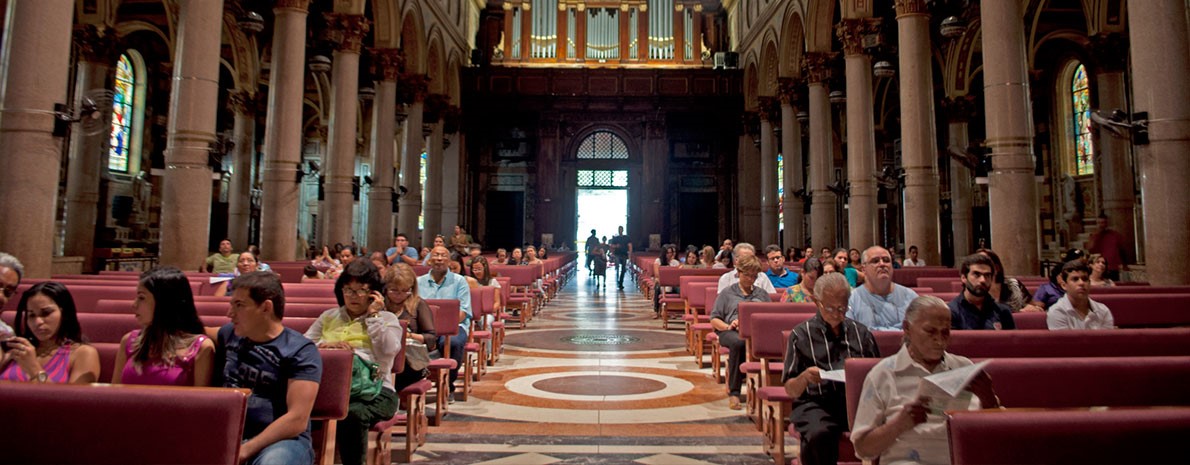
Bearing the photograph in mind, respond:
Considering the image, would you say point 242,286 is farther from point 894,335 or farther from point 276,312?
point 894,335

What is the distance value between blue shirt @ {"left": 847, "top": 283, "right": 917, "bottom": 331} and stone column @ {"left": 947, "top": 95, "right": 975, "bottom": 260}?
16608mm

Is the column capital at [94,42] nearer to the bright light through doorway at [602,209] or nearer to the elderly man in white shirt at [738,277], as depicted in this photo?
the elderly man in white shirt at [738,277]

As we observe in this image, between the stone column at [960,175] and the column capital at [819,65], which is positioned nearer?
the column capital at [819,65]

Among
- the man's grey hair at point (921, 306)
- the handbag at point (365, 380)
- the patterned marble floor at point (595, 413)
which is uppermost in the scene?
the man's grey hair at point (921, 306)

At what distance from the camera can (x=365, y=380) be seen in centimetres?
361

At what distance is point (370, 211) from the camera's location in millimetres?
17516

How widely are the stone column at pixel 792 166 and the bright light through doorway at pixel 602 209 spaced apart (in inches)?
394

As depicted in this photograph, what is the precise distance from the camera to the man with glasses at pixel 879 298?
4520 millimetres

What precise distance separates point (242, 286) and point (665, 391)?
471cm

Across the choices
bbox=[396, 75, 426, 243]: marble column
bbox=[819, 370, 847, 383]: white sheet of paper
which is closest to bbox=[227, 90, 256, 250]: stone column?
bbox=[396, 75, 426, 243]: marble column

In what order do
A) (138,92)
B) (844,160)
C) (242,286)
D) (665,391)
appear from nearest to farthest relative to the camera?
1. (242,286)
2. (665,391)
3. (138,92)
4. (844,160)

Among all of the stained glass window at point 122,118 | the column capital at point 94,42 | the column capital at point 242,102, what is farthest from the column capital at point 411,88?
the stained glass window at point 122,118

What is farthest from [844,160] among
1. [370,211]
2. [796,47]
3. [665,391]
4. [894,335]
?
[894,335]

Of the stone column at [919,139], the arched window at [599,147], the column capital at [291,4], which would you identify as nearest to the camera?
the stone column at [919,139]
